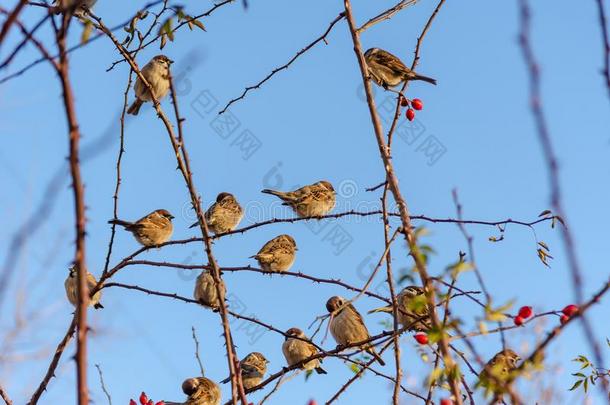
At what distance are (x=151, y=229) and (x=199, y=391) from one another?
7.06 feet

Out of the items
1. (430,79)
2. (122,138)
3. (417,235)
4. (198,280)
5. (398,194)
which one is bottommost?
(417,235)

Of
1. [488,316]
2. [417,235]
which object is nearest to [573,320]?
[488,316]

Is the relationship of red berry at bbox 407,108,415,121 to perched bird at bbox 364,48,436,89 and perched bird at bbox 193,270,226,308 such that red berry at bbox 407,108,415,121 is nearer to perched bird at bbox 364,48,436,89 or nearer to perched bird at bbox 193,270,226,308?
perched bird at bbox 364,48,436,89

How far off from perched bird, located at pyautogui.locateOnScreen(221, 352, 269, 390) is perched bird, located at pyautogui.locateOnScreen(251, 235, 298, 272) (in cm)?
153

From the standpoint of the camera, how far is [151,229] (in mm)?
9750

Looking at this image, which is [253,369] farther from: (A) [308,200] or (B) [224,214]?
(A) [308,200]

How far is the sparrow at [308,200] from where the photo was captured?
33.8 feet

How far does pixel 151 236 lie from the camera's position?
9.79 metres

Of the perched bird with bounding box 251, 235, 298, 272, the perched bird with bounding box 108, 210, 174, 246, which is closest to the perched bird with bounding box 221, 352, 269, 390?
the perched bird with bounding box 251, 235, 298, 272

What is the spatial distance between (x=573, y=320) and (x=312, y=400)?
1177 millimetres

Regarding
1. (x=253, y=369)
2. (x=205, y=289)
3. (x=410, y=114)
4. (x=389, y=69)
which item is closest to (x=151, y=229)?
(x=205, y=289)

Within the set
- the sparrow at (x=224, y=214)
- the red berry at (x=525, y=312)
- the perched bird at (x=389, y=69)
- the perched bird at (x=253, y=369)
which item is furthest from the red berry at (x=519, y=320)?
the perched bird at (x=253, y=369)

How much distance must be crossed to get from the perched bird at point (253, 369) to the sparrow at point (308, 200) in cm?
220

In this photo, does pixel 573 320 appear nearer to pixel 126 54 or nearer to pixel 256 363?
pixel 126 54
